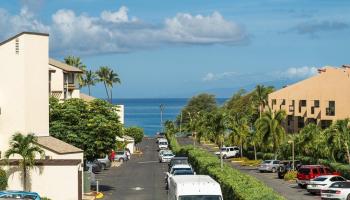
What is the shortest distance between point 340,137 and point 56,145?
27.5 meters

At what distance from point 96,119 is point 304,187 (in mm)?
16877

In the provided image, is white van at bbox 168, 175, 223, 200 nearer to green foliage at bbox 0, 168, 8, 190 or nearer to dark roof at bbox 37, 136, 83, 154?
green foliage at bbox 0, 168, 8, 190

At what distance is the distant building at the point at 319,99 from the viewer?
91562 millimetres

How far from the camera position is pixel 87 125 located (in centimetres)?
A: 4922

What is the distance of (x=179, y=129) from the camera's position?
588 ft

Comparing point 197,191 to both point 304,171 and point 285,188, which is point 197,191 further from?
point 285,188

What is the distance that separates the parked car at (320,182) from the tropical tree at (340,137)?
41.7 ft

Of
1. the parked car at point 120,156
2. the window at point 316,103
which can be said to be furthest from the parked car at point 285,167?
the window at point 316,103

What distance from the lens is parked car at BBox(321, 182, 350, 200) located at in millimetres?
41875

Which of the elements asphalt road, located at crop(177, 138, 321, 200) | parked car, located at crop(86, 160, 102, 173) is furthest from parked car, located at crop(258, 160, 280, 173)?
parked car, located at crop(86, 160, 102, 173)

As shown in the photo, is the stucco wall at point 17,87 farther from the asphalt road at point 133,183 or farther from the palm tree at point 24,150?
the asphalt road at point 133,183

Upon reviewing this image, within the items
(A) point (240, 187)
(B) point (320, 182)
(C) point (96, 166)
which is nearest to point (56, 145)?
(B) point (320, 182)

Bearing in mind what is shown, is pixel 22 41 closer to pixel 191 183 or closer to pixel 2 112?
pixel 2 112

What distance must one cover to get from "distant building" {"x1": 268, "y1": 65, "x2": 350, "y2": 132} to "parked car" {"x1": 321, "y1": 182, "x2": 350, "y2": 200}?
48359 mm
